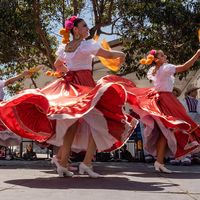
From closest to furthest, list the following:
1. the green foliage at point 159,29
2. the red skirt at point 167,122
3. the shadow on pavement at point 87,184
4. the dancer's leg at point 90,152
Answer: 1. the shadow on pavement at point 87,184
2. the dancer's leg at point 90,152
3. the red skirt at point 167,122
4. the green foliage at point 159,29

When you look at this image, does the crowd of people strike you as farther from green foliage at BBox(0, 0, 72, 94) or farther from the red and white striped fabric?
green foliage at BBox(0, 0, 72, 94)

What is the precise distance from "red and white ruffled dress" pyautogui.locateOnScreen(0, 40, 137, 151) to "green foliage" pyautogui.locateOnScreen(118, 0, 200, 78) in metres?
6.79

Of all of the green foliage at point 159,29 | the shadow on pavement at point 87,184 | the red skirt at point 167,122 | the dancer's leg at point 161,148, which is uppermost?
the green foliage at point 159,29

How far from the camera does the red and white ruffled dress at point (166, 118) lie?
19.4ft

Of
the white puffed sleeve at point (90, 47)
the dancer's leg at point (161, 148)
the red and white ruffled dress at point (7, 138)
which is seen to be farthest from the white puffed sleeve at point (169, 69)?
the red and white ruffled dress at point (7, 138)

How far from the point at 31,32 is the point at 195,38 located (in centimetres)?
427

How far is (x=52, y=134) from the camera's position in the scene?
5.05 meters

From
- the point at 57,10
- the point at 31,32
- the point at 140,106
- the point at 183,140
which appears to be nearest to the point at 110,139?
the point at 140,106

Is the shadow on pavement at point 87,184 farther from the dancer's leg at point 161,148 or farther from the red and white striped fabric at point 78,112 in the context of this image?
the dancer's leg at point 161,148

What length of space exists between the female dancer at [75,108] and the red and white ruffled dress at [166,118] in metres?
0.84

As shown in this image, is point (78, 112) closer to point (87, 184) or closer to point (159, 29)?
point (87, 184)

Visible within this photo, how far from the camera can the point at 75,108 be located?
4.29 metres

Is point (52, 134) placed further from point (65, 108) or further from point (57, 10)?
point (57, 10)

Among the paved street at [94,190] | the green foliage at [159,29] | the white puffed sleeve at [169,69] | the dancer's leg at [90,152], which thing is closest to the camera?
the paved street at [94,190]
